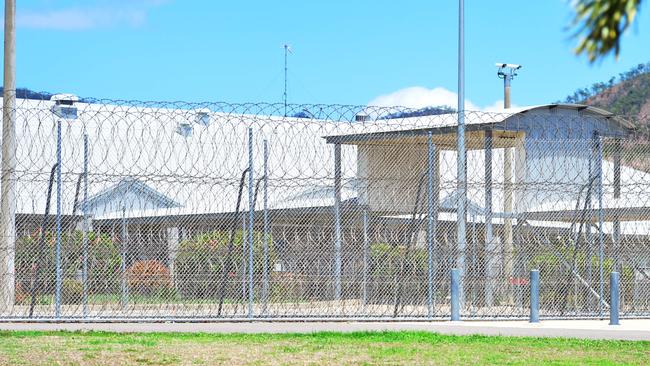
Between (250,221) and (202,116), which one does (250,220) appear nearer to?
(250,221)

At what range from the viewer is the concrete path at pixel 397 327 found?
1673cm

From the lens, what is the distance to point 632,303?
21891 mm

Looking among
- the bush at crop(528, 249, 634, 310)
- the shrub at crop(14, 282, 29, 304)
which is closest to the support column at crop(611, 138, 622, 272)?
the bush at crop(528, 249, 634, 310)

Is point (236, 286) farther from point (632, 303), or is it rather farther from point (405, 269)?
point (632, 303)

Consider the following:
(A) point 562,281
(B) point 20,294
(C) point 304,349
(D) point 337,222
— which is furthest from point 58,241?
(A) point 562,281

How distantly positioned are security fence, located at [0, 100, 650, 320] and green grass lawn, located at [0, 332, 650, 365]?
3324 mm

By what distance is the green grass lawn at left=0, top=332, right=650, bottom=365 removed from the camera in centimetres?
1233

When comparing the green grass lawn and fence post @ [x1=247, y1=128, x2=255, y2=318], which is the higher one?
fence post @ [x1=247, y1=128, x2=255, y2=318]

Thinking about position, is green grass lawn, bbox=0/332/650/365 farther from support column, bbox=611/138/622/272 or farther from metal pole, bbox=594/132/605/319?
support column, bbox=611/138/622/272

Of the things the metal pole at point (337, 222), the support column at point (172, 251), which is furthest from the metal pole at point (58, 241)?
the metal pole at point (337, 222)

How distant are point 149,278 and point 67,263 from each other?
1.21 meters

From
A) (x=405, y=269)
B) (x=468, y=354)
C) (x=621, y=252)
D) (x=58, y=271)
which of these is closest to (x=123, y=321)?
(x=58, y=271)

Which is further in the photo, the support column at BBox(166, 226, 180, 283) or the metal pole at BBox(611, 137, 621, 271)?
the metal pole at BBox(611, 137, 621, 271)

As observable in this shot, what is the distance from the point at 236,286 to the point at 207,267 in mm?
525
